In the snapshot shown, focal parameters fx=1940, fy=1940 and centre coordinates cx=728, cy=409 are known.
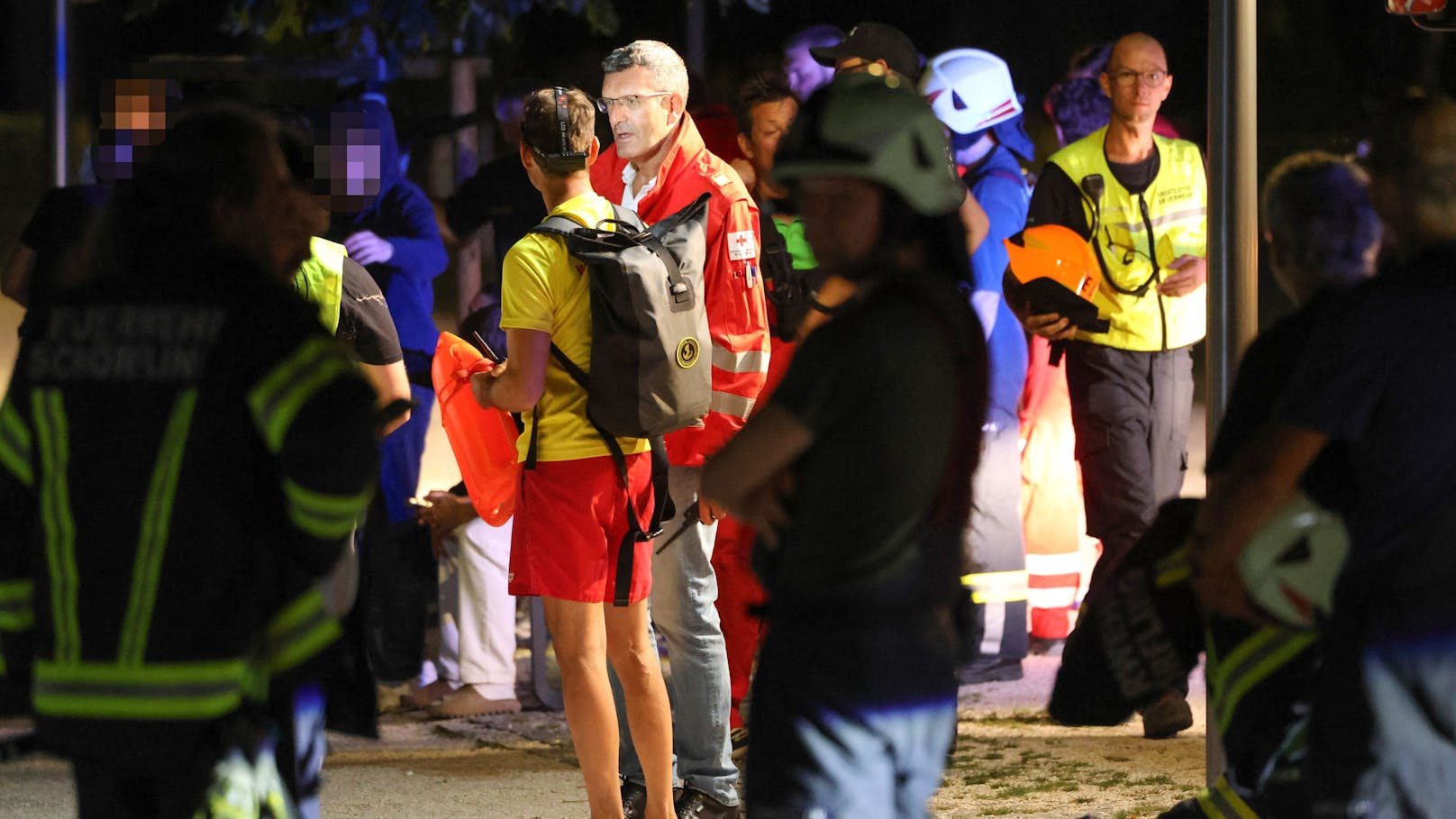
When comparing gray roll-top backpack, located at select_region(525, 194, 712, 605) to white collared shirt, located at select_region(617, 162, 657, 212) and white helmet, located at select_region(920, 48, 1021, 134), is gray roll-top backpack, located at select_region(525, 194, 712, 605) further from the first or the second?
white helmet, located at select_region(920, 48, 1021, 134)

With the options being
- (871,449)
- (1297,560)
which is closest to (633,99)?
(871,449)

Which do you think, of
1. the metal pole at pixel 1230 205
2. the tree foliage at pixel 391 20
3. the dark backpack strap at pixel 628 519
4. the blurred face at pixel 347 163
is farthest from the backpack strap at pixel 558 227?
the tree foliage at pixel 391 20

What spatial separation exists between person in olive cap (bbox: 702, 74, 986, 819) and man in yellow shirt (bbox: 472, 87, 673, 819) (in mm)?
1870

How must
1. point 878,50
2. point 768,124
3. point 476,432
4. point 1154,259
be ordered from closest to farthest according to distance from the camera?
1. point 476,432
2. point 878,50
3. point 768,124
4. point 1154,259

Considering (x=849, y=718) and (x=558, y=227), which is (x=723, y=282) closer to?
(x=558, y=227)

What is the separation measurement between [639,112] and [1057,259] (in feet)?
6.54

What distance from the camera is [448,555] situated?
7711 mm

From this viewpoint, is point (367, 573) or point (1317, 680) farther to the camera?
point (367, 573)

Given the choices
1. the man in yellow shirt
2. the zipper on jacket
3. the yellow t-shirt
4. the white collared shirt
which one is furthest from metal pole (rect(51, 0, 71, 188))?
the zipper on jacket

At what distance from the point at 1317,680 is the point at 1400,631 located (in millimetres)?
181

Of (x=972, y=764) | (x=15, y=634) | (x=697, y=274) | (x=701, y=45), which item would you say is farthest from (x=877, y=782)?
(x=701, y=45)

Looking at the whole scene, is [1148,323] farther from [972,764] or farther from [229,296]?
[229,296]

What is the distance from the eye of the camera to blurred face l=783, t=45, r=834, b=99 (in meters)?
8.38

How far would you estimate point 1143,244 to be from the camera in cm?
730
